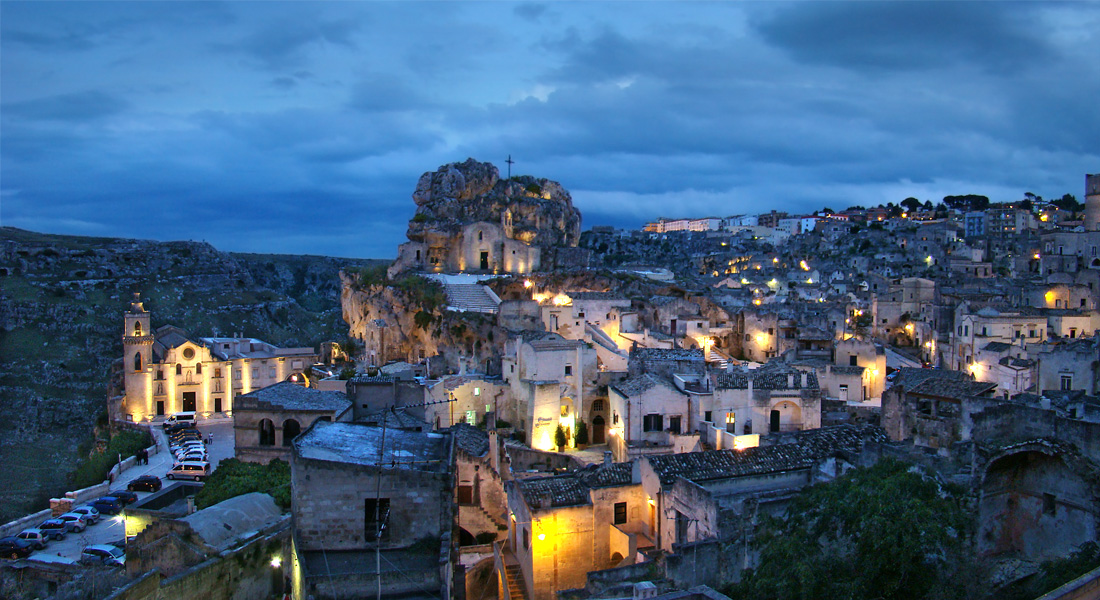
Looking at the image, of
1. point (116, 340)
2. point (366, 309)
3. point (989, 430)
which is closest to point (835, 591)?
point (989, 430)

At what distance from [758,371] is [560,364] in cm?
870

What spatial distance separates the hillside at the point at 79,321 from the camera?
158 ft

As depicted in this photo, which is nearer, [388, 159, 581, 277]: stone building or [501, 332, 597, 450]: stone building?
[501, 332, 597, 450]: stone building

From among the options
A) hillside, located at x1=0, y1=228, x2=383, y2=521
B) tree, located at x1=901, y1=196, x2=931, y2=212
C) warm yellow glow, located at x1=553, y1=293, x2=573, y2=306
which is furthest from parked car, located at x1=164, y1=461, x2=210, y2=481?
tree, located at x1=901, y1=196, x2=931, y2=212

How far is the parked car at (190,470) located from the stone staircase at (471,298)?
63.0ft

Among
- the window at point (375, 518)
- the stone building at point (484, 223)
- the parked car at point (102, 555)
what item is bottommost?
the parked car at point (102, 555)

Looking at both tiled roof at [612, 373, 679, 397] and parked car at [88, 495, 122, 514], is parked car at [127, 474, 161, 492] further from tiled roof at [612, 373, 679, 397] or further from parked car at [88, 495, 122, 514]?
tiled roof at [612, 373, 679, 397]

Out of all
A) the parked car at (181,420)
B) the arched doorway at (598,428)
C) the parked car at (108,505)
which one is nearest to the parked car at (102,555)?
the parked car at (108,505)

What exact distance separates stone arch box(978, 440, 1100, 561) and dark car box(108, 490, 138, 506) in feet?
84.2

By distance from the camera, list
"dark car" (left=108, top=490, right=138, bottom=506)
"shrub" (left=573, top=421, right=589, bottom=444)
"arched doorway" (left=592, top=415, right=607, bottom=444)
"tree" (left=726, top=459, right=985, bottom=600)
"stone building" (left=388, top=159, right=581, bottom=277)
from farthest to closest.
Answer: "stone building" (left=388, top=159, right=581, bottom=277), "arched doorway" (left=592, top=415, right=607, bottom=444), "shrub" (left=573, top=421, right=589, bottom=444), "dark car" (left=108, top=490, right=138, bottom=506), "tree" (left=726, top=459, right=985, bottom=600)

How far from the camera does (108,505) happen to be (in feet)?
81.4

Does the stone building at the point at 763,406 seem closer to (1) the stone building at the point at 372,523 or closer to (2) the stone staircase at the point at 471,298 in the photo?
(1) the stone building at the point at 372,523

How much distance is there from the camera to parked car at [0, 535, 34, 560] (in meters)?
21.0

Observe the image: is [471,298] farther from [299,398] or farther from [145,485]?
[145,485]
